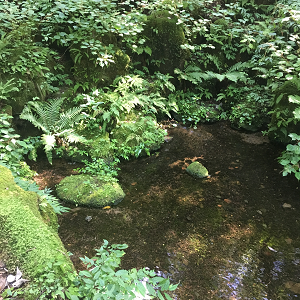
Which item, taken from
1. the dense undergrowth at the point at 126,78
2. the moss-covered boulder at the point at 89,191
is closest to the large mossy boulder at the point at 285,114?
the dense undergrowth at the point at 126,78

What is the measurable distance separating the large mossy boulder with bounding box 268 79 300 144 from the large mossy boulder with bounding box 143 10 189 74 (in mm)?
3522

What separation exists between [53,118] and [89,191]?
7.44 feet

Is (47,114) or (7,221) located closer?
(7,221)

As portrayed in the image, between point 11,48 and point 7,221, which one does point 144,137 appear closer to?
point 11,48

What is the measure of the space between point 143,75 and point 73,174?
14.3ft

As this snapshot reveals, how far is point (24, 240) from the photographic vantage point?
1.72m

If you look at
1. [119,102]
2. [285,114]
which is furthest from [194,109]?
[119,102]

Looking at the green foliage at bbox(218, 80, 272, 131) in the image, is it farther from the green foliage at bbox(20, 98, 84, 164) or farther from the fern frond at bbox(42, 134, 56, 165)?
the fern frond at bbox(42, 134, 56, 165)

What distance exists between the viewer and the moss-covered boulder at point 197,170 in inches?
201

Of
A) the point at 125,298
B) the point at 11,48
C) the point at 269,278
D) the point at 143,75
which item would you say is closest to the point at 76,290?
the point at 125,298

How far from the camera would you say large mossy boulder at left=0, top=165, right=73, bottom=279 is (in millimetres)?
1605

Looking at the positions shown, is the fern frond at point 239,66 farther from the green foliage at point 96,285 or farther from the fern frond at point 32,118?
the green foliage at point 96,285

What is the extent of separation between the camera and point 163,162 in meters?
5.62

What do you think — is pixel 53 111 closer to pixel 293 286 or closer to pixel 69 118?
pixel 69 118
